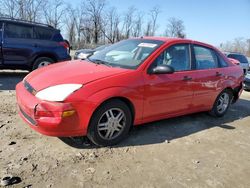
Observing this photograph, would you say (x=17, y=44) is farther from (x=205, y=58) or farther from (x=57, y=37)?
(x=205, y=58)

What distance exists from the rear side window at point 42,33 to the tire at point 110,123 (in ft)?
20.1

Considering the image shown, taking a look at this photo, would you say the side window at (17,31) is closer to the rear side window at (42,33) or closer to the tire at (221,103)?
the rear side window at (42,33)

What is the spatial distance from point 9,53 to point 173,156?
6495mm

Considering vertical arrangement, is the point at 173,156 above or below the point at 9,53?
below

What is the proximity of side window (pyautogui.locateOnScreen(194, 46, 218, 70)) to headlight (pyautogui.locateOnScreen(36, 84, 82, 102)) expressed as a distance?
8.58 feet

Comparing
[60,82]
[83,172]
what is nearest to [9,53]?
[60,82]

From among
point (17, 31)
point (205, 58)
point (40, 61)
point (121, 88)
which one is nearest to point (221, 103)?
point (205, 58)

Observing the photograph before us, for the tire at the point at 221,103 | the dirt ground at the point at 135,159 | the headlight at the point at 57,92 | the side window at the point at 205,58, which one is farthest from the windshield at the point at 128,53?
the tire at the point at 221,103

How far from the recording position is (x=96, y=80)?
3877 mm

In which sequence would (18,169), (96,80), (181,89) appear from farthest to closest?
(181,89)
(96,80)
(18,169)

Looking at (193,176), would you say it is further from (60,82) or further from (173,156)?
(60,82)

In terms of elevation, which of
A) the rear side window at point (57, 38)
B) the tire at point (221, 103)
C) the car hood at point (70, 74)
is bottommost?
the tire at point (221, 103)

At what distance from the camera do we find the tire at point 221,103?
6.12m

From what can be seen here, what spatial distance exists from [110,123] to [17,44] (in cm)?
590
